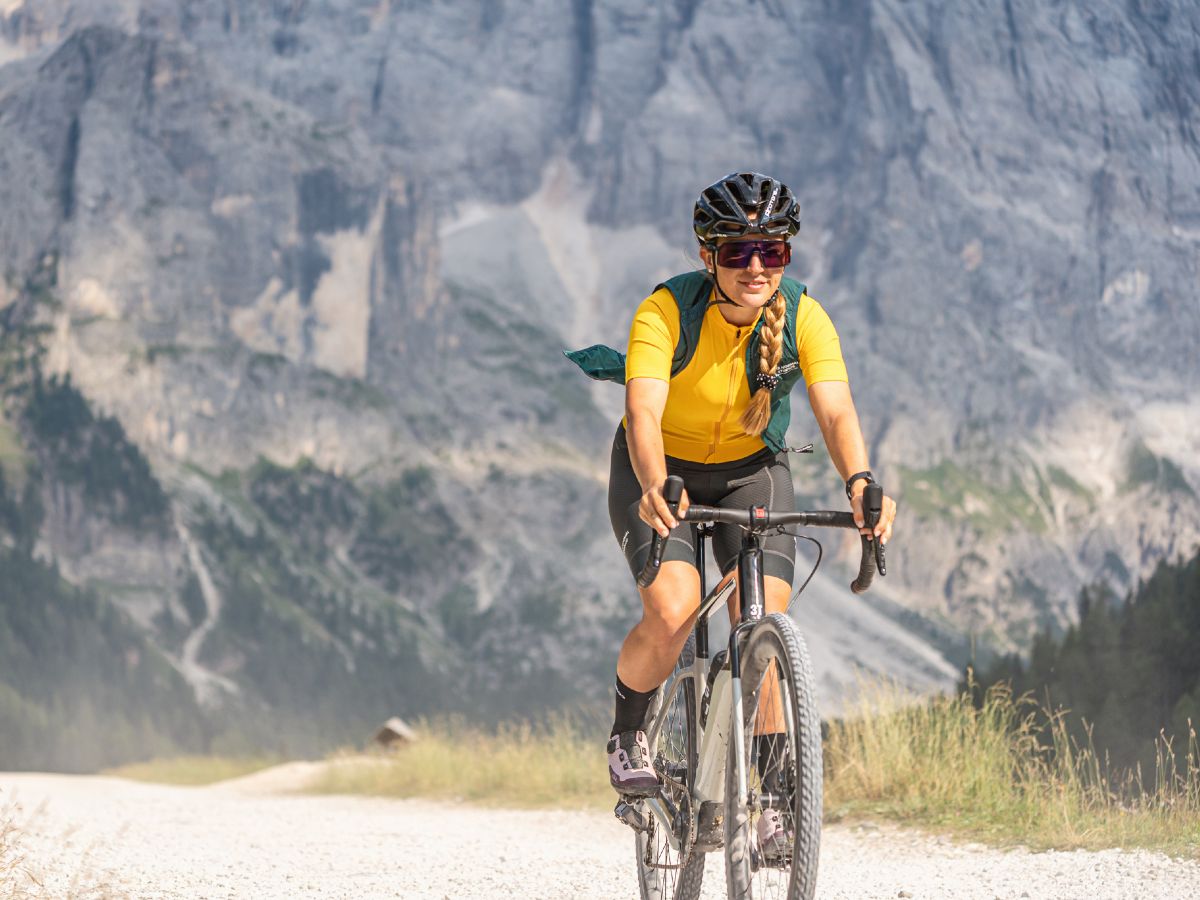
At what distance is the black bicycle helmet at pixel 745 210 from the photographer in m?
6.70

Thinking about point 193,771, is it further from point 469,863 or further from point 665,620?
point 665,620

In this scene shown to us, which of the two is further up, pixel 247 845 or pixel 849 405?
pixel 849 405

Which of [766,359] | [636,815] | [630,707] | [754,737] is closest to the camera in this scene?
[754,737]

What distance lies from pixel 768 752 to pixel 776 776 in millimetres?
115

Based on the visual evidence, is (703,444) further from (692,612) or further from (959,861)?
(959,861)

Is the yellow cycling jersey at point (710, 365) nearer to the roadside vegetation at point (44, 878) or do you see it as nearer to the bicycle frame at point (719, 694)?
the bicycle frame at point (719, 694)

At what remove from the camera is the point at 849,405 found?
21.9 feet

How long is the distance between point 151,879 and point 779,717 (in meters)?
4.74

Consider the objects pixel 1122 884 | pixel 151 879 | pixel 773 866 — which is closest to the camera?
pixel 773 866

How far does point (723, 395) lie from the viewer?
6879 millimetres

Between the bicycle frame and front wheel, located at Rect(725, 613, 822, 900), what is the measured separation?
0.06 m

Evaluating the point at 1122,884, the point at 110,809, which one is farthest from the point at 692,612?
the point at 110,809

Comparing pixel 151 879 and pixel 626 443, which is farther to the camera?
pixel 151 879

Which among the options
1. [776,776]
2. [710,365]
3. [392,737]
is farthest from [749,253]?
[392,737]
